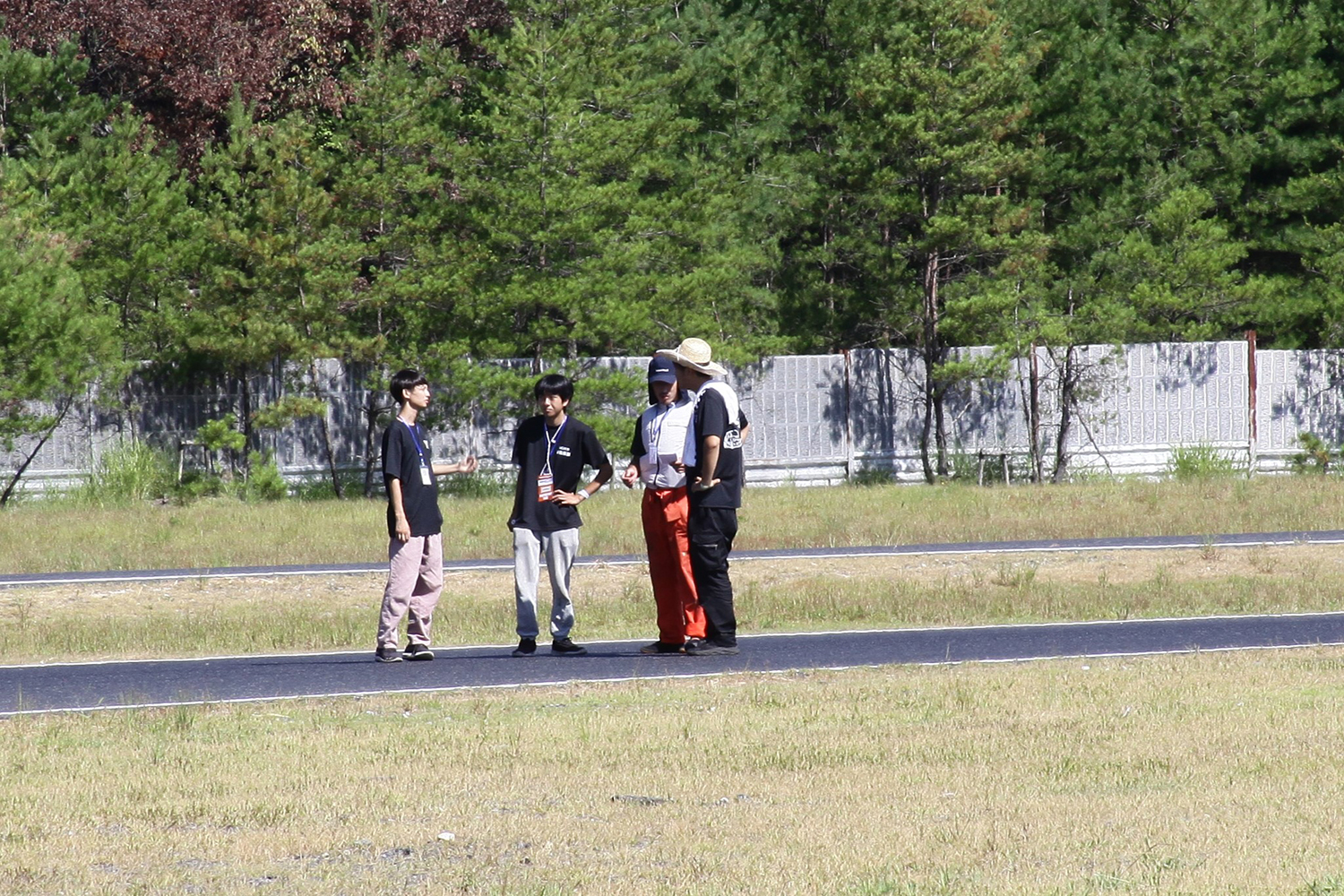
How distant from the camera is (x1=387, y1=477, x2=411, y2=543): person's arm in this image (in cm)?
1084

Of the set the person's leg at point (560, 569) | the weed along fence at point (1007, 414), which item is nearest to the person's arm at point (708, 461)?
the person's leg at point (560, 569)

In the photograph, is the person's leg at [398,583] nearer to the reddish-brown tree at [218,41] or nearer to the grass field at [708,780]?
the grass field at [708,780]

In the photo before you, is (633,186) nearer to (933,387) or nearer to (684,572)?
(933,387)

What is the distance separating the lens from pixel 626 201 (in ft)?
86.6

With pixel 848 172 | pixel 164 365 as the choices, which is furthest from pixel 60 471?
pixel 848 172

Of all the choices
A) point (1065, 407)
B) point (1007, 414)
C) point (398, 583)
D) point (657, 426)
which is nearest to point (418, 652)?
point (398, 583)

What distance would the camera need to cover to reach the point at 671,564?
10.9m

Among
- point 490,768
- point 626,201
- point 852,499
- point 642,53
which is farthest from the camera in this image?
point 642,53

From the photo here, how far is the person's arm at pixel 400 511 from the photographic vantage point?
10844 mm

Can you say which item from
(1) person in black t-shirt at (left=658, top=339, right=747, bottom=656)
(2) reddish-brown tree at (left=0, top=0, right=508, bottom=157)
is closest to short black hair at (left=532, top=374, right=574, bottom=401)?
(1) person in black t-shirt at (left=658, top=339, right=747, bottom=656)

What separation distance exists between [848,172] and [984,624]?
17211mm

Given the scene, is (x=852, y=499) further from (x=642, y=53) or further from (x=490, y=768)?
(x=490, y=768)

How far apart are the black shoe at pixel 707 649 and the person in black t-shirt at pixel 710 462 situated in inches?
13.9

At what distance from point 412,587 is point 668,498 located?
5.66 feet
